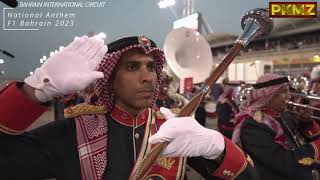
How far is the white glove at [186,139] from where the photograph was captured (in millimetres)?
1414

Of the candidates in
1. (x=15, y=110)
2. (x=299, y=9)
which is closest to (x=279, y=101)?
(x=299, y=9)

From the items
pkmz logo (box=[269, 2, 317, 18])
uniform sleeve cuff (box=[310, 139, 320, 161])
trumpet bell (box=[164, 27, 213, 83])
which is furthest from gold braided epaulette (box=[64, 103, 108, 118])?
trumpet bell (box=[164, 27, 213, 83])

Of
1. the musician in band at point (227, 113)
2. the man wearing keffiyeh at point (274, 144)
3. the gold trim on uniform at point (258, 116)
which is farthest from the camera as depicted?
the musician in band at point (227, 113)

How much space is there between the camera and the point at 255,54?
974 inches

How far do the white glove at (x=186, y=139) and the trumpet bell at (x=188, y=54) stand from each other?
5.26 m

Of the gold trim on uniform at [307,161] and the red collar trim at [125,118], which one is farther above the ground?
the red collar trim at [125,118]

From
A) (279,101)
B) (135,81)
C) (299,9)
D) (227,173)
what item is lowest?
(227,173)

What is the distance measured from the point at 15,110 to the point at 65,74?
0.24 m

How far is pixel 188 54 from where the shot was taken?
715cm

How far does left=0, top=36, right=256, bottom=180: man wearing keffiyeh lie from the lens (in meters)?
1.43

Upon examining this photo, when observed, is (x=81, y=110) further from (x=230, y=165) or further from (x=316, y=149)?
(x=316, y=149)

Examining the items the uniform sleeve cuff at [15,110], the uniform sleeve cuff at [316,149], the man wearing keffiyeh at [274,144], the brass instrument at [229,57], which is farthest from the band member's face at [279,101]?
the uniform sleeve cuff at [15,110]

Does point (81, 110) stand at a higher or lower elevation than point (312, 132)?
higher

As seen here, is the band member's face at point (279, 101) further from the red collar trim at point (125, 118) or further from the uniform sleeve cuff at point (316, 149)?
the red collar trim at point (125, 118)
